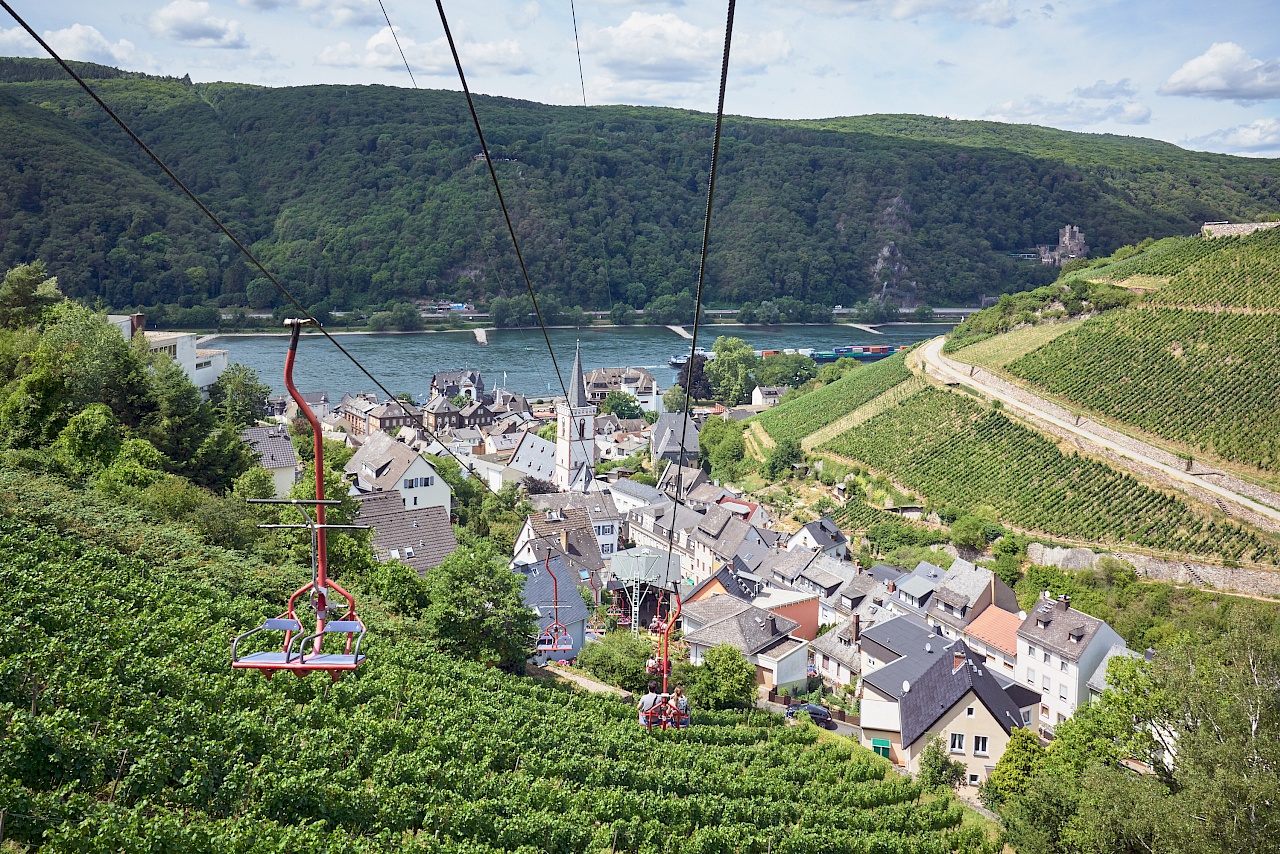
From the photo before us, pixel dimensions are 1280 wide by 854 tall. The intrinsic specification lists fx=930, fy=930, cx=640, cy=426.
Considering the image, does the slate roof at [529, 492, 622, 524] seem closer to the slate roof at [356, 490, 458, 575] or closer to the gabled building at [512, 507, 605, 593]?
the gabled building at [512, 507, 605, 593]

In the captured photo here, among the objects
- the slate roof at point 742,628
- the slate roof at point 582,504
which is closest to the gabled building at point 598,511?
the slate roof at point 582,504

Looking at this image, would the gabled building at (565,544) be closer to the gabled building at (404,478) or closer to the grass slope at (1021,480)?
the gabled building at (404,478)

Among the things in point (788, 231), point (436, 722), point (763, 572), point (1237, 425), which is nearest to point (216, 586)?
point (436, 722)

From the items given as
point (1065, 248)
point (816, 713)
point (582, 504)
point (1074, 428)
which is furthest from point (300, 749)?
point (1065, 248)

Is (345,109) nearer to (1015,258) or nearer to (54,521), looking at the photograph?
(1015,258)

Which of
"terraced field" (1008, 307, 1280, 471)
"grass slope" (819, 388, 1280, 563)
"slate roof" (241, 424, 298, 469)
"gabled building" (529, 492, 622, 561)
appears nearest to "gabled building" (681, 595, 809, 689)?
"gabled building" (529, 492, 622, 561)

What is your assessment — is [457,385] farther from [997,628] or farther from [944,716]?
[944,716]
